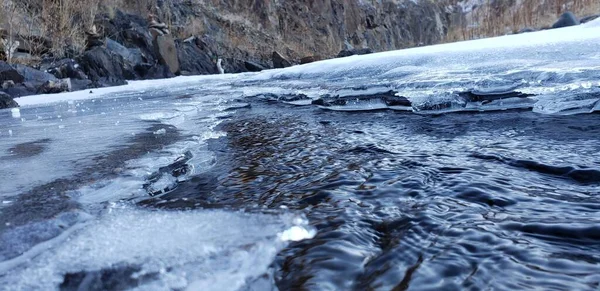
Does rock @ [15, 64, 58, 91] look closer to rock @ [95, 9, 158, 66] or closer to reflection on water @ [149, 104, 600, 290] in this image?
rock @ [95, 9, 158, 66]

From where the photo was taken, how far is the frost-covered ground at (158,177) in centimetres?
75

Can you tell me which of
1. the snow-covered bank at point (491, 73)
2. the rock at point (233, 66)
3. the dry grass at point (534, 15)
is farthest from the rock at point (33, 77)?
the dry grass at point (534, 15)

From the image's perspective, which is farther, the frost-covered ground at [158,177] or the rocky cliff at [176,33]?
the rocky cliff at [176,33]

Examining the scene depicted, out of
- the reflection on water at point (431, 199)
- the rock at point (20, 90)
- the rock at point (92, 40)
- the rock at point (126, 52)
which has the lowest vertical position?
the reflection on water at point (431, 199)

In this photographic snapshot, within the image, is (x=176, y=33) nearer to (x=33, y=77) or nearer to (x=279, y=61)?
(x=279, y=61)

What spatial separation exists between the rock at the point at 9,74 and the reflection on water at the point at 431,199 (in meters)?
5.94

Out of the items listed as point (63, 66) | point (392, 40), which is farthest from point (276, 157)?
point (392, 40)

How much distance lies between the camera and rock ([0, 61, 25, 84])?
6.20 metres

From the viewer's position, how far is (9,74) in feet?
20.6

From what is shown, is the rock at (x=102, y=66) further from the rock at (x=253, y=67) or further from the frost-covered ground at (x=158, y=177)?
the frost-covered ground at (x=158, y=177)

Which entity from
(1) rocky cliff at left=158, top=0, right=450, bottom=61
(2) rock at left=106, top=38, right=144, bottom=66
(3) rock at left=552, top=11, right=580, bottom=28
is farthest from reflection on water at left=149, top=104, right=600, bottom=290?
(1) rocky cliff at left=158, top=0, right=450, bottom=61

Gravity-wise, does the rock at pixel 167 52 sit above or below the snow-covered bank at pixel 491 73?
above

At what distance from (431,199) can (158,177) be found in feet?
2.77

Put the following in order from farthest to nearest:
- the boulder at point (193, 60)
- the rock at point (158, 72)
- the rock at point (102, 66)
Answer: the boulder at point (193, 60)
the rock at point (158, 72)
the rock at point (102, 66)
